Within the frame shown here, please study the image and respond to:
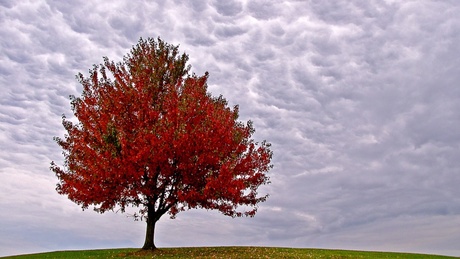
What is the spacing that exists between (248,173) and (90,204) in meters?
14.2

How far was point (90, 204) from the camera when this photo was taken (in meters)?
34.7

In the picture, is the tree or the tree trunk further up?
the tree

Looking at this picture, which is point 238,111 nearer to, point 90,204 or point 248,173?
point 248,173

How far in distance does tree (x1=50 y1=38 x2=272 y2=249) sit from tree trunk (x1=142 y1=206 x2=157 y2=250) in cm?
9

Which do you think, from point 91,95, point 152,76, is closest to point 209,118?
point 152,76

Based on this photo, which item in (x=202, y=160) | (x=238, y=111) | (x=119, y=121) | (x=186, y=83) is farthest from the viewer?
(x=238, y=111)

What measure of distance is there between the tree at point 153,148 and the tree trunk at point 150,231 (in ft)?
0.29

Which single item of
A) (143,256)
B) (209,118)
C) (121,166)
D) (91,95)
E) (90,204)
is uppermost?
(91,95)

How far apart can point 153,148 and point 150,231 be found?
9.80 m

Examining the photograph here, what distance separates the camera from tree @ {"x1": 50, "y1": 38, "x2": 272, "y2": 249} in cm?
3139

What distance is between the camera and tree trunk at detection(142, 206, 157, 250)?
118 feet

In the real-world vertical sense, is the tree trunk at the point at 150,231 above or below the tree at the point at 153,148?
below

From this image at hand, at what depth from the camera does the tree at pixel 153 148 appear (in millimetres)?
31391

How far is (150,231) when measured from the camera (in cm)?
3653
